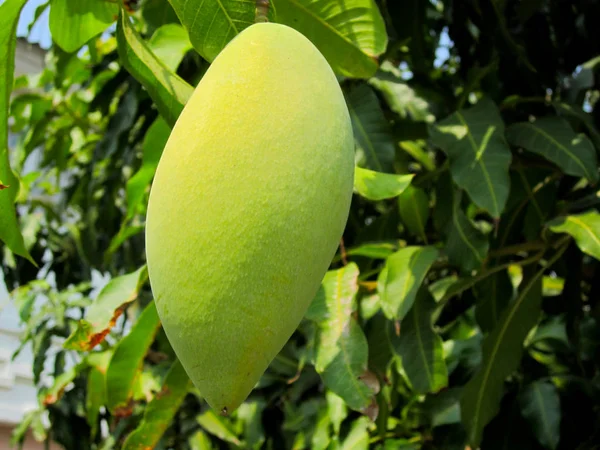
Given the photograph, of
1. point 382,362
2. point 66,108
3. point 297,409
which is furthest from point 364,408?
point 66,108

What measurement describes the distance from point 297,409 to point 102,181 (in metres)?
0.71

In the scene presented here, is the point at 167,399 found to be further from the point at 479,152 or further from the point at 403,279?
the point at 479,152

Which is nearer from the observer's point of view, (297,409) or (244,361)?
(244,361)

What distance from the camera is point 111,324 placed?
0.81 metres

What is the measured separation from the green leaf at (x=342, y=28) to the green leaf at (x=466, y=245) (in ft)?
1.28

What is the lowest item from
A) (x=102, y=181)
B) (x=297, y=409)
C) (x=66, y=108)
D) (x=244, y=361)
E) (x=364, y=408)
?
(x=297, y=409)

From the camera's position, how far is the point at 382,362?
1030 mm

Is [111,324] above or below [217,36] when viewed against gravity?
below

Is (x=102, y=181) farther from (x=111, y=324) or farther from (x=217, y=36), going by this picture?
(x=217, y=36)

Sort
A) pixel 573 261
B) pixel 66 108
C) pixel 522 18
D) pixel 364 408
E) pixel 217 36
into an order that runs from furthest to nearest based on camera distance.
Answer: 1. pixel 66 108
2. pixel 522 18
3. pixel 573 261
4. pixel 364 408
5. pixel 217 36

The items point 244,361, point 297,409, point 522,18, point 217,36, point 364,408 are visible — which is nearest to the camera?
point 244,361

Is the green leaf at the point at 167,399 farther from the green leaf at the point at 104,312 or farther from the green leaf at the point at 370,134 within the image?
the green leaf at the point at 370,134

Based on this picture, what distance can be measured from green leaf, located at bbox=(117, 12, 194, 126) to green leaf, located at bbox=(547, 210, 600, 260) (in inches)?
22.1

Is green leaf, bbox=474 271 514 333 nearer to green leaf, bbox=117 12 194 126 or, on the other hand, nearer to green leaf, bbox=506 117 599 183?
green leaf, bbox=506 117 599 183
